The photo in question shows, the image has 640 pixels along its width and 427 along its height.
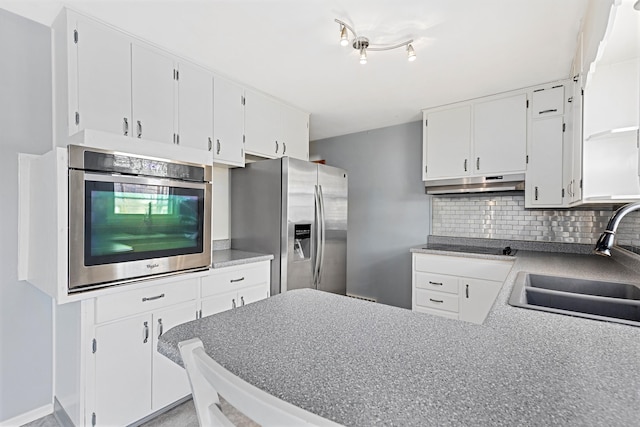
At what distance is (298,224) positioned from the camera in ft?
9.19

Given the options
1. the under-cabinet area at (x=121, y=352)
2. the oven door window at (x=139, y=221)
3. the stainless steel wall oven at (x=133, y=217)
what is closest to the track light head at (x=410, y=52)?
the stainless steel wall oven at (x=133, y=217)

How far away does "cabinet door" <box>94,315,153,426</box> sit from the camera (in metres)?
1.65

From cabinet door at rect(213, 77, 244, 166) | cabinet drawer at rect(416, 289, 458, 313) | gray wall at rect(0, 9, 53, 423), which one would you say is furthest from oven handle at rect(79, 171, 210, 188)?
cabinet drawer at rect(416, 289, 458, 313)

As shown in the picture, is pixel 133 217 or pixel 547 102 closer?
pixel 133 217

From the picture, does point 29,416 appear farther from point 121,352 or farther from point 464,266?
point 464,266

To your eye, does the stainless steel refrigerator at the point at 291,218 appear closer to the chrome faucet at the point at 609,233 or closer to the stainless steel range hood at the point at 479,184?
the stainless steel range hood at the point at 479,184

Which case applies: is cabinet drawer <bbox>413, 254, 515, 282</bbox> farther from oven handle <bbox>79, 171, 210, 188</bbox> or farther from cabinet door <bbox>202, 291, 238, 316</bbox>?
oven handle <bbox>79, 171, 210, 188</bbox>

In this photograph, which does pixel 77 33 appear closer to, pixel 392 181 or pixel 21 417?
pixel 21 417

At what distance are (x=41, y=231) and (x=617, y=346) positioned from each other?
8.28ft

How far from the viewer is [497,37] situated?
1.96 meters

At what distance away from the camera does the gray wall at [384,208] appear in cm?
374

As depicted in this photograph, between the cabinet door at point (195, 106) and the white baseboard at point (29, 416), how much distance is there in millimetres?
1933

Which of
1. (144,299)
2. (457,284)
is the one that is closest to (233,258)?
(144,299)

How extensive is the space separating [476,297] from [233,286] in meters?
2.19
